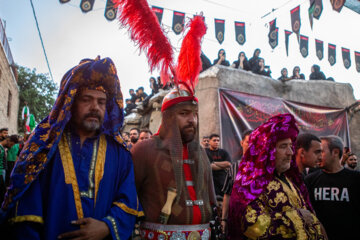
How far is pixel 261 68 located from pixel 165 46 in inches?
306

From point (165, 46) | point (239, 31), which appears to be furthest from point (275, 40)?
point (165, 46)

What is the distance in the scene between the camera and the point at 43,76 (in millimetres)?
25891

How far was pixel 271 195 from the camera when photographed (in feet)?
7.96

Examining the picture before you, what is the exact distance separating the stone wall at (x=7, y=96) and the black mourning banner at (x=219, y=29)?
11647 mm

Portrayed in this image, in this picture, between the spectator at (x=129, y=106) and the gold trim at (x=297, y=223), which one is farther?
the spectator at (x=129, y=106)

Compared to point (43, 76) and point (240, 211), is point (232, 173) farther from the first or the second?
point (43, 76)

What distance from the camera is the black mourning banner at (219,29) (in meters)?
9.14

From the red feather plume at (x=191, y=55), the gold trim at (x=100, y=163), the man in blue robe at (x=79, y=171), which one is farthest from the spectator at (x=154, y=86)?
the gold trim at (x=100, y=163)

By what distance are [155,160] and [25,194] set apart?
37.1 inches

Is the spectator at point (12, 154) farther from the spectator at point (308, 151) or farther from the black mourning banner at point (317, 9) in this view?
the black mourning banner at point (317, 9)

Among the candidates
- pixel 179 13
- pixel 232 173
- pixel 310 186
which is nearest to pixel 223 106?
pixel 179 13

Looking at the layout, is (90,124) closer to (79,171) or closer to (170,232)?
(79,171)

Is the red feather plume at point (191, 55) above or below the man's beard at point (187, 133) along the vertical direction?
above

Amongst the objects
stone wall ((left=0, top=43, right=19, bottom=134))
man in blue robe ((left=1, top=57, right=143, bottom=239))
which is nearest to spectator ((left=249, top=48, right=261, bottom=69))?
man in blue robe ((left=1, top=57, right=143, bottom=239))
